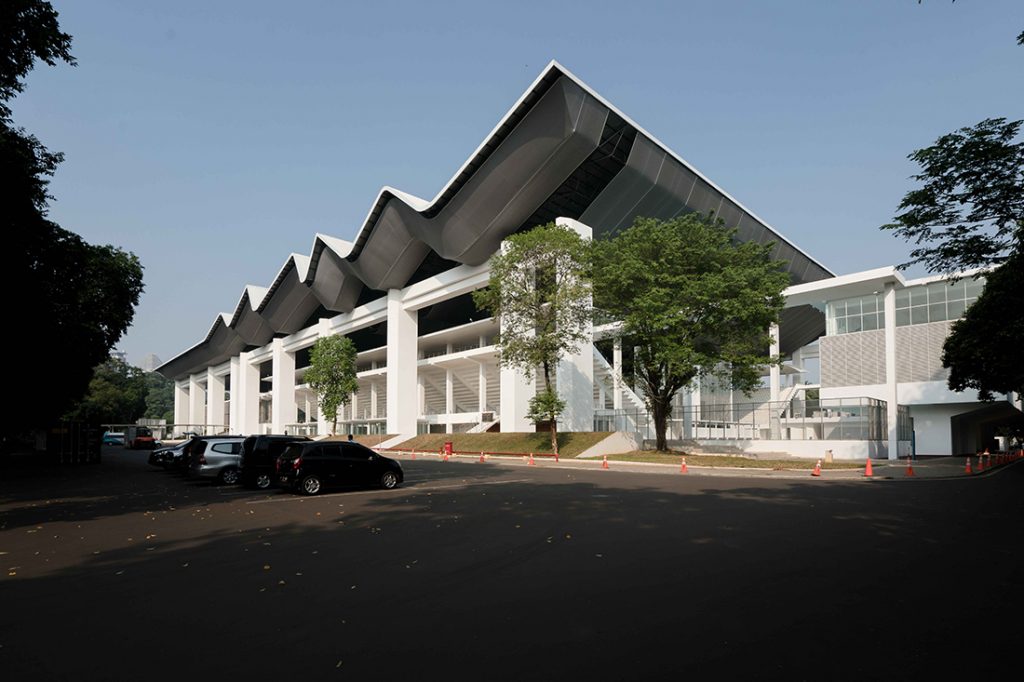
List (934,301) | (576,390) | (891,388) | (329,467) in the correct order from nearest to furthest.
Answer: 1. (329,467)
2. (891,388)
3. (576,390)
4. (934,301)

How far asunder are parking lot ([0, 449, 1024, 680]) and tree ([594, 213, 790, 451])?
809 inches

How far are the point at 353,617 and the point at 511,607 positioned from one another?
1439 millimetres

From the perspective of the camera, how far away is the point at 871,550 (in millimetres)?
9445

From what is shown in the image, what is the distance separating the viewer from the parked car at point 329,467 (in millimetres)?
18703

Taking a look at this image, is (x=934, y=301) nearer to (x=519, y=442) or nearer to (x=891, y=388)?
(x=891, y=388)

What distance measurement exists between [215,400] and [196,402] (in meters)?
17.2

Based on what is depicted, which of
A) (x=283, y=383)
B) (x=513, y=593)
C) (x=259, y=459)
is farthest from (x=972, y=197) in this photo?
(x=283, y=383)

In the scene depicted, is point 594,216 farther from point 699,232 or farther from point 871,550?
point 871,550

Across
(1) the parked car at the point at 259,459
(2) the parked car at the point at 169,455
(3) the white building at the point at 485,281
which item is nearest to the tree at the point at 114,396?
(3) the white building at the point at 485,281

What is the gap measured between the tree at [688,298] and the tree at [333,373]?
34.5 meters

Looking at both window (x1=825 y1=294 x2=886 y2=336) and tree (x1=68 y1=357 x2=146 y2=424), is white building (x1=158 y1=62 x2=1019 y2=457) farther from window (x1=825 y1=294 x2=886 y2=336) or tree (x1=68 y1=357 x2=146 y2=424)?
tree (x1=68 y1=357 x2=146 y2=424)

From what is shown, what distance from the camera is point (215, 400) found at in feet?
390

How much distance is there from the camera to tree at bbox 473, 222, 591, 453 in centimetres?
3991

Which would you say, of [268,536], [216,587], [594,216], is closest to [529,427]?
[594,216]
